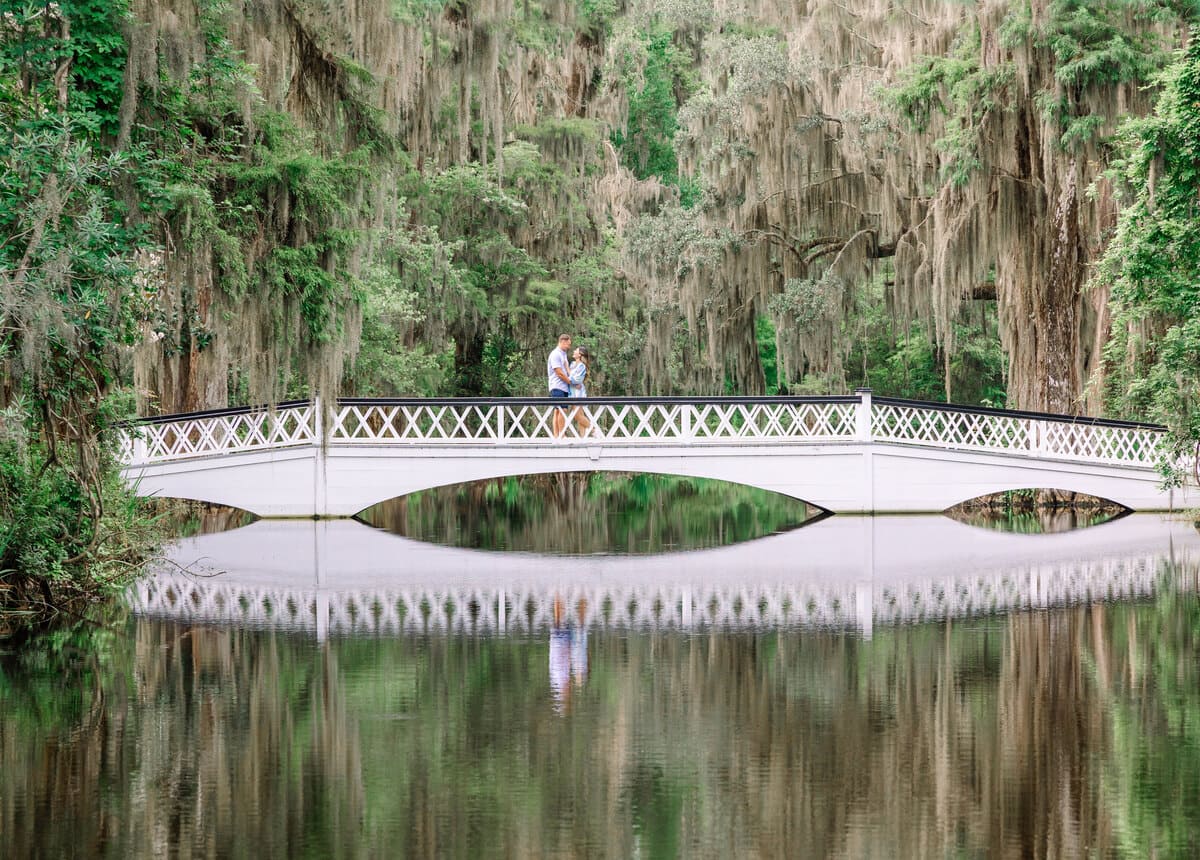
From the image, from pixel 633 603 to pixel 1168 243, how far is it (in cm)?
780

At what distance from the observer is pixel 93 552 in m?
14.0

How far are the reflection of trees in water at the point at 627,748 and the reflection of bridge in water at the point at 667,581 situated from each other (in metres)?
1.52

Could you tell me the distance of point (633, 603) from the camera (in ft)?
47.3

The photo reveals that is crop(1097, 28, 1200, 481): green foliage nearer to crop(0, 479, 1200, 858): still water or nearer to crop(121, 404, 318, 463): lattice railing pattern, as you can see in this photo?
crop(0, 479, 1200, 858): still water

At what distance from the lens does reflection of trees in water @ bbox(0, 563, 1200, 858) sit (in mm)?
6371

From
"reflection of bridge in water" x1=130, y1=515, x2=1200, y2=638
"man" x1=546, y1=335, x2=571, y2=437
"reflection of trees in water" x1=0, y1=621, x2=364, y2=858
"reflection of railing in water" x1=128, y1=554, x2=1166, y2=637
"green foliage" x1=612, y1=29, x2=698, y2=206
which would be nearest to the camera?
"reflection of trees in water" x1=0, y1=621, x2=364, y2=858

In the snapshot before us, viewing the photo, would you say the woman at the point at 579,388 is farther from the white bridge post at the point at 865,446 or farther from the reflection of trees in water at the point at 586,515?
the white bridge post at the point at 865,446

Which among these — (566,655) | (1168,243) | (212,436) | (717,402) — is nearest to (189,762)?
(566,655)

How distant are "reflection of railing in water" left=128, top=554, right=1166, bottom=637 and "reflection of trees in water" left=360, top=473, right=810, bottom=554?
545 cm

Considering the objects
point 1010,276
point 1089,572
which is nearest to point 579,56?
point 1010,276

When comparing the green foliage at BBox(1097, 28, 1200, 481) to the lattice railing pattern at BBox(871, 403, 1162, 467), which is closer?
the green foliage at BBox(1097, 28, 1200, 481)

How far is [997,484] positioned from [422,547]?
956 centimetres

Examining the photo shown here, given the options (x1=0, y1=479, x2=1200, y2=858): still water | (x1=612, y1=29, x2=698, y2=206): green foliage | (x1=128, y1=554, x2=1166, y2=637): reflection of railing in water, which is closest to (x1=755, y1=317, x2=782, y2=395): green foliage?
(x1=612, y1=29, x2=698, y2=206): green foliage

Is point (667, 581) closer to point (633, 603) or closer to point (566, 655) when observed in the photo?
point (633, 603)
